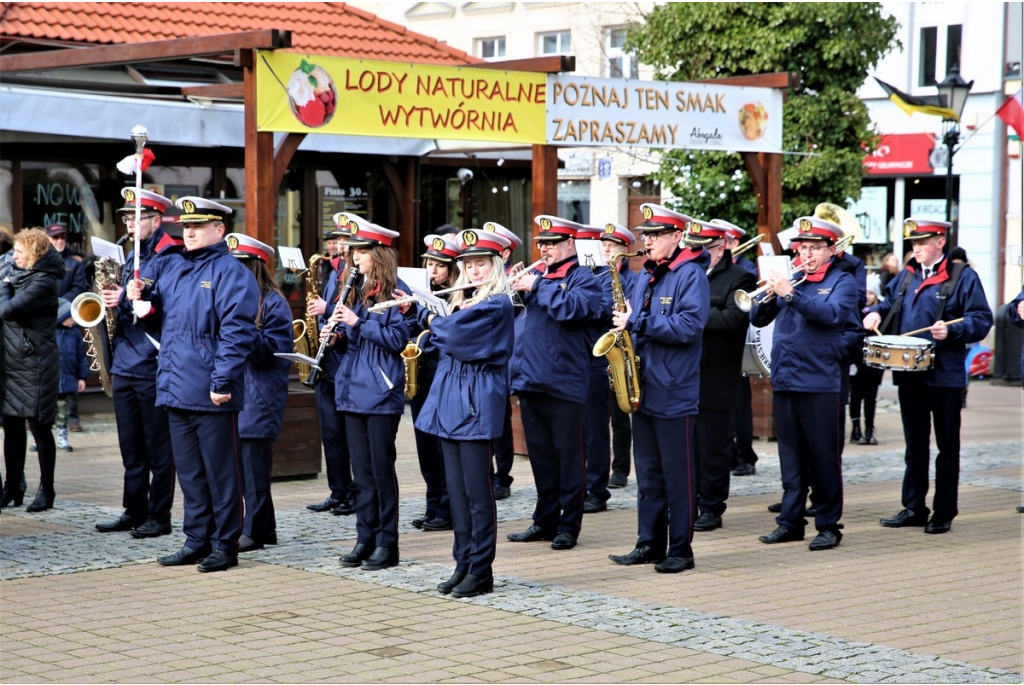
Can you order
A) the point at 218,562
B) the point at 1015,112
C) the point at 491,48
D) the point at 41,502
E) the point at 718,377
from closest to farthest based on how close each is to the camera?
the point at 218,562 < the point at 718,377 < the point at 41,502 < the point at 1015,112 < the point at 491,48

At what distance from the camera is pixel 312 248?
1694 centimetres

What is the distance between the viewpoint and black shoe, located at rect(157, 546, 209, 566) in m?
7.90

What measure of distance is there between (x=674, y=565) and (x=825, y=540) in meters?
1.27

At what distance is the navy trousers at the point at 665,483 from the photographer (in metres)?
7.94

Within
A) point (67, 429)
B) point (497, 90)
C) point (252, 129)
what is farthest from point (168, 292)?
point (67, 429)

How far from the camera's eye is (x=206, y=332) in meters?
7.83

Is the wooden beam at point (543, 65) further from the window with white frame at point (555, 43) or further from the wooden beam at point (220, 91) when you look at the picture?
the window with white frame at point (555, 43)

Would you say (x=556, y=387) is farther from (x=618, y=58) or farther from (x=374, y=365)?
(x=618, y=58)

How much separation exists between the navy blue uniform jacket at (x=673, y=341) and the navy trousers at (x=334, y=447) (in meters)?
2.42

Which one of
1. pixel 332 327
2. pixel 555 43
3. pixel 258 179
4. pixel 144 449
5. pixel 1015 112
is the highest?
pixel 555 43

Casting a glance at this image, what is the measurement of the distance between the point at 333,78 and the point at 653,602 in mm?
5092

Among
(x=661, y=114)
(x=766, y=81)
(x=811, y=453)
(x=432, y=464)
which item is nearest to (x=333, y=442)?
(x=432, y=464)

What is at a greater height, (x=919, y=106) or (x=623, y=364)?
(x=919, y=106)

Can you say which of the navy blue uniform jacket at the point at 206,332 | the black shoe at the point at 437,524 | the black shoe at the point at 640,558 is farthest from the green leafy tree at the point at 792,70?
the navy blue uniform jacket at the point at 206,332
